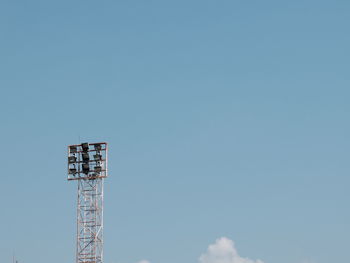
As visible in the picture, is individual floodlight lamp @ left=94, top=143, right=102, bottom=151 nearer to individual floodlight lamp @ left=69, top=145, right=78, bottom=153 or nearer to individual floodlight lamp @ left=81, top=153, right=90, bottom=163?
individual floodlight lamp @ left=81, top=153, right=90, bottom=163

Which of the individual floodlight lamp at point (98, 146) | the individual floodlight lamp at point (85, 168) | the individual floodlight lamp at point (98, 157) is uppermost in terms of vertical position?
the individual floodlight lamp at point (98, 146)

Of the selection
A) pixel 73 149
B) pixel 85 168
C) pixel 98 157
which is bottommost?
pixel 85 168

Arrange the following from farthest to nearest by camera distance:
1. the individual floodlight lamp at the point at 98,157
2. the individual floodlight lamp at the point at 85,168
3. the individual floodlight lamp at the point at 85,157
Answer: the individual floodlight lamp at the point at 85,157, the individual floodlight lamp at the point at 98,157, the individual floodlight lamp at the point at 85,168

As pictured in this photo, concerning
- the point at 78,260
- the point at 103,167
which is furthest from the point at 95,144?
the point at 78,260

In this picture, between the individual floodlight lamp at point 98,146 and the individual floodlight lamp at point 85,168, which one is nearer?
the individual floodlight lamp at point 85,168

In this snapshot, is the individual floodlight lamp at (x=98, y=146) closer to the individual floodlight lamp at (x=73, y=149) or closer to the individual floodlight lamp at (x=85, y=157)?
the individual floodlight lamp at (x=85, y=157)

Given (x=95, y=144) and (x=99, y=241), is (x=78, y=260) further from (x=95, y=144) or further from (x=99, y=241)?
(x=95, y=144)

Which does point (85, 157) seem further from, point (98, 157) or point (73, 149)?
point (73, 149)

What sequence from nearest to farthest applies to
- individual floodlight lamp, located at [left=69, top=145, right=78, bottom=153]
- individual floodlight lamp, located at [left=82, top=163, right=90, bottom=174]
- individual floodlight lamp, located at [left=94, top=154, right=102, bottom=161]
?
individual floodlight lamp, located at [left=82, top=163, right=90, bottom=174], individual floodlight lamp, located at [left=94, top=154, right=102, bottom=161], individual floodlight lamp, located at [left=69, top=145, right=78, bottom=153]

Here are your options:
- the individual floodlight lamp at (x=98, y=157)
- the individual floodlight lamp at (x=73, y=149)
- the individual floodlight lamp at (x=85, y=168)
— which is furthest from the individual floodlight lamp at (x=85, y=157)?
the individual floodlight lamp at (x=73, y=149)

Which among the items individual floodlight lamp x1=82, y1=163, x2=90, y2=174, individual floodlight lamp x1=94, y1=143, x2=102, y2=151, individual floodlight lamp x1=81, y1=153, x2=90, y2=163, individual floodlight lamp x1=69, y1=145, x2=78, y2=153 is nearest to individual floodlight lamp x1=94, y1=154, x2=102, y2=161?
individual floodlight lamp x1=94, y1=143, x2=102, y2=151

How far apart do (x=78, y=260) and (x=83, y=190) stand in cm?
1006

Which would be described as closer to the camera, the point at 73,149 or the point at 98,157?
the point at 98,157

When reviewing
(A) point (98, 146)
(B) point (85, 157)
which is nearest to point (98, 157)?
A: (A) point (98, 146)
